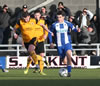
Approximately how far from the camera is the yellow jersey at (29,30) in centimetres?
1669

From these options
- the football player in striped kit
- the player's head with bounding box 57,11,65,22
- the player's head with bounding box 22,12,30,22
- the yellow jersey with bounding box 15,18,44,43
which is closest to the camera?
the player's head with bounding box 57,11,65,22

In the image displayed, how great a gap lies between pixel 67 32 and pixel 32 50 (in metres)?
1.24

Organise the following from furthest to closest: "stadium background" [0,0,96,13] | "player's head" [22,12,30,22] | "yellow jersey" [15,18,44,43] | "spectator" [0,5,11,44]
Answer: "stadium background" [0,0,96,13] → "spectator" [0,5,11,44] → "yellow jersey" [15,18,44,43] → "player's head" [22,12,30,22]

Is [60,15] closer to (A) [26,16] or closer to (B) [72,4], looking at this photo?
(A) [26,16]

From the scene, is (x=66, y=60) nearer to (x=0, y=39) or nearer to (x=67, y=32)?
(x=67, y=32)

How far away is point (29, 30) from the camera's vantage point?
1686 centimetres

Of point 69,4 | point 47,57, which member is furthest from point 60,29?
point 69,4

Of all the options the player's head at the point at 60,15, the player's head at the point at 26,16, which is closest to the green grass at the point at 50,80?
the player's head at the point at 60,15

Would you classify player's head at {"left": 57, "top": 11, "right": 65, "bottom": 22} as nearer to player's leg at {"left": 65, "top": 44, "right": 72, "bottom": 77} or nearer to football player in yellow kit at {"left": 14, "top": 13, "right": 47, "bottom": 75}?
player's leg at {"left": 65, "top": 44, "right": 72, "bottom": 77}

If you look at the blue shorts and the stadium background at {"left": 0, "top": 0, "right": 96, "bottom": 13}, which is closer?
the blue shorts

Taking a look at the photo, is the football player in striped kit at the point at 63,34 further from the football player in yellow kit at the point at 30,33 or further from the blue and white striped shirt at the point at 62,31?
the football player in yellow kit at the point at 30,33

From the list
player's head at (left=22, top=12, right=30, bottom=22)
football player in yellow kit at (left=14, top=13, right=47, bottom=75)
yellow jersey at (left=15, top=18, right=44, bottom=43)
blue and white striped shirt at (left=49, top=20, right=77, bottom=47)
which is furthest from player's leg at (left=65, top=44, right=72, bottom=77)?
yellow jersey at (left=15, top=18, right=44, bottom=43)

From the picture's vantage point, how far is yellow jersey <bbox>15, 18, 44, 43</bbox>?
1669cm

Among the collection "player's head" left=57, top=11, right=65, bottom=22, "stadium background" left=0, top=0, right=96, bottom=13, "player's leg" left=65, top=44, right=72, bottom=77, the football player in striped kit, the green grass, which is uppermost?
"stadium background" left=0, top=0, right=96, bottom=13
